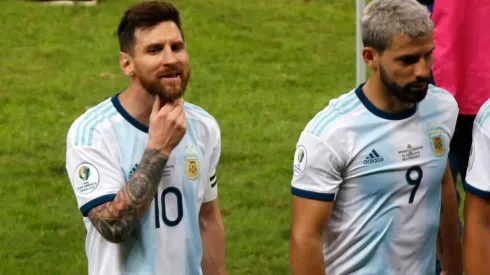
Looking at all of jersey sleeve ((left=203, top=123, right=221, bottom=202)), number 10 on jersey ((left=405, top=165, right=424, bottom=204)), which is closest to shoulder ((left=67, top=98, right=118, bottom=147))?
jersey sleeve ((left=203, top=123, right=221, bottom=202))

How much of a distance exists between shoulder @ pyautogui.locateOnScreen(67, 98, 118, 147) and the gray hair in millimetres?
1039

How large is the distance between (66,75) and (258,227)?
476 cm

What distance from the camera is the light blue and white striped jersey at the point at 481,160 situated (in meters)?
4.37

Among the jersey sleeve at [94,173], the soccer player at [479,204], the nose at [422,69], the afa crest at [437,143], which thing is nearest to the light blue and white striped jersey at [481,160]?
the soccer player at [479,204]

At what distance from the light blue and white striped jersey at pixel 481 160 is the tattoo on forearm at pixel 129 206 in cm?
120

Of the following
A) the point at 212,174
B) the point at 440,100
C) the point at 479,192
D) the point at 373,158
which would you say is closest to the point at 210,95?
the point at 212,174

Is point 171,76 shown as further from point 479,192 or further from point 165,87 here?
point 479,192

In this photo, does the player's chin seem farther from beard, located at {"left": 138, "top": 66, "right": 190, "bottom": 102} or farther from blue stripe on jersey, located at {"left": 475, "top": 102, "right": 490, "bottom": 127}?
blue stripe on jersey, located at {"left": 475, "top": 102, "right": 490, "bottom": 127}

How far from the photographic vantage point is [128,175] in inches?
174

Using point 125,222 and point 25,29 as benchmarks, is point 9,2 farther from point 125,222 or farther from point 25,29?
point 125,222

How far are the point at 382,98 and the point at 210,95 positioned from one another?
24.5 ft

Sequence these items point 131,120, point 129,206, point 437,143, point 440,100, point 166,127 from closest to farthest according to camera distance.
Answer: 1. point 129,206
2. point 166,127
3. point 131,120
4. point 437,143
5. point 440,100

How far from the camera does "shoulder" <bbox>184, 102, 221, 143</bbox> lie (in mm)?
4625

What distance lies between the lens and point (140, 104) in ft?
14.7
